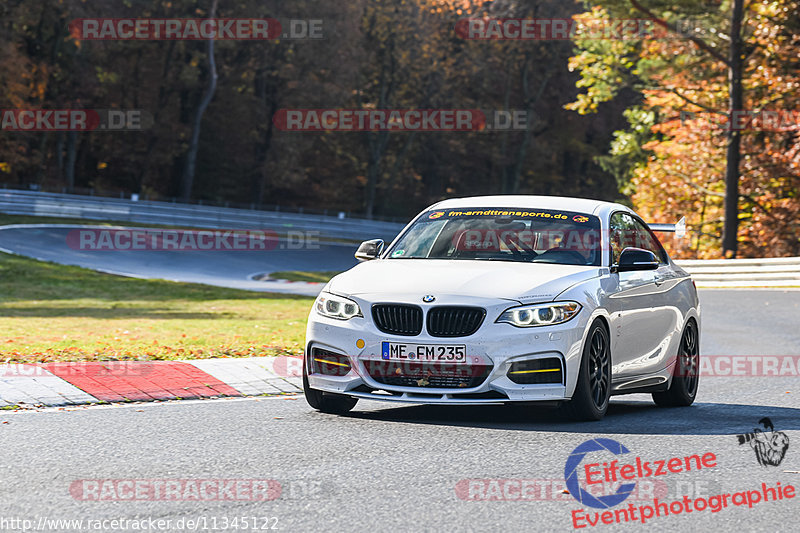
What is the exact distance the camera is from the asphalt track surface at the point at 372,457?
582cm

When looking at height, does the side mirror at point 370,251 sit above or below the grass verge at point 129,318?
above

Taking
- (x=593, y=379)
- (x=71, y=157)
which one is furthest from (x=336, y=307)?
(x=71, y=157)

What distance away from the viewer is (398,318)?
28.1 ft

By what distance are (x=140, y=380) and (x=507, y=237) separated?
137 inches

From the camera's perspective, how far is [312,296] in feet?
95.2

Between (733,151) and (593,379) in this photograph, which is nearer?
(593,379)

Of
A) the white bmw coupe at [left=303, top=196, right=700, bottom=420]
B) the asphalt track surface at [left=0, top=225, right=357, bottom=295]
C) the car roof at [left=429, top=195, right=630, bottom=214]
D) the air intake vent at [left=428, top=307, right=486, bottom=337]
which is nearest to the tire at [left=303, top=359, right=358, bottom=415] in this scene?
the white bmw coupe at [left=303, top=196, right=700, bottom=420]

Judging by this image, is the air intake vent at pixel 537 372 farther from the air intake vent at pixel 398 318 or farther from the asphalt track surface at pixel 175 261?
the asphalt track surface at pixel 175 261

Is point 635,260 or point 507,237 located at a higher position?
point 507,237

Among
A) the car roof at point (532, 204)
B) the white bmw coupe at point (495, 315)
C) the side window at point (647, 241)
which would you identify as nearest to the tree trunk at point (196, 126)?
the side window at point (647, 241)

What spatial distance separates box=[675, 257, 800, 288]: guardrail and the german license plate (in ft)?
64.0

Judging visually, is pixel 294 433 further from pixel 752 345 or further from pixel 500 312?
pixel 752 345

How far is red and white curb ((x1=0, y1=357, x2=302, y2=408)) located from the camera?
9.73 m

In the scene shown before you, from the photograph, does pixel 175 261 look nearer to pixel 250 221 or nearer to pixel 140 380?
pixel 250 221
